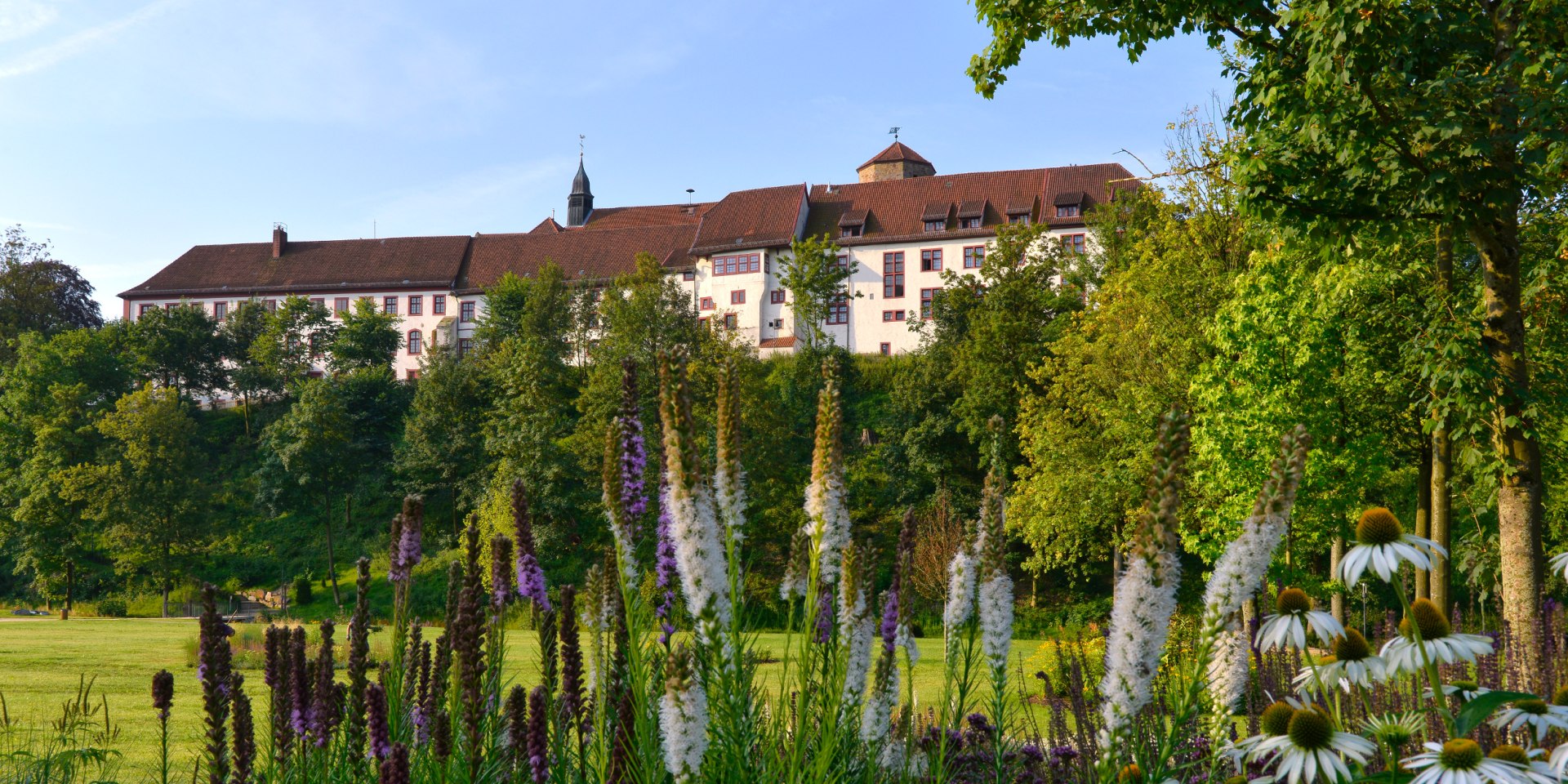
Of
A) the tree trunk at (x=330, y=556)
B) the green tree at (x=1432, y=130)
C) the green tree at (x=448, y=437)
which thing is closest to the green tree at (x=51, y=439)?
the tree trunk at (x=330, y=556)

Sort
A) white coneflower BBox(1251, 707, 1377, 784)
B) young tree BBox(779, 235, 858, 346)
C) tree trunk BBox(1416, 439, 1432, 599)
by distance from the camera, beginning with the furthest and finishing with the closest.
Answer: young tree BBox(779, 235, 858, 346), tree trunk BBox(1416, 439, 1432, 599), white coneflower BBox(1251, 707, 1377, 784)

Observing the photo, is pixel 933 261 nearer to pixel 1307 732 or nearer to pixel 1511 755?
pixel 1511 755

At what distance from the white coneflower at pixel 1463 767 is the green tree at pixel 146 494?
194 feet

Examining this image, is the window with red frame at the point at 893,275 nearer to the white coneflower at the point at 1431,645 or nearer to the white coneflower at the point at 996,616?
the white coneflower at the point at 1431,645

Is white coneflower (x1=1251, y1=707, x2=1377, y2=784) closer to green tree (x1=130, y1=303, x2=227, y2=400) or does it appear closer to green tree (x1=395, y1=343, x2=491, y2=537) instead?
green tree (x1=395, y1=343, x2=491, y2=537)

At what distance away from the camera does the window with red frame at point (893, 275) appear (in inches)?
3145

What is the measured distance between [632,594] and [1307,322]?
24878mm

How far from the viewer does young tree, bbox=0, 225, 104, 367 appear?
85562mm

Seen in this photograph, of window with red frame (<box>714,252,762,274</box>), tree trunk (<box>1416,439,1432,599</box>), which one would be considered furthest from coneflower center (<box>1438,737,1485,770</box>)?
window with red frame (<box>714,252,762,274</box>)

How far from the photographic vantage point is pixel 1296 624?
3.51 metres

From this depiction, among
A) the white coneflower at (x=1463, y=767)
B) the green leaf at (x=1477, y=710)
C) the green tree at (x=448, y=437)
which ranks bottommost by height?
the white coneflower at (x=1463, y=767)

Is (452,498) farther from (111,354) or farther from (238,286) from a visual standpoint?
(238,286)

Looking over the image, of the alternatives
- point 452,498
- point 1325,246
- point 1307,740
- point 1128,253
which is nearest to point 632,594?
point 1307,740

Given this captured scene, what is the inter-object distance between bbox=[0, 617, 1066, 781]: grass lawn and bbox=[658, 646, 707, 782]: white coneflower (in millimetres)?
3172
